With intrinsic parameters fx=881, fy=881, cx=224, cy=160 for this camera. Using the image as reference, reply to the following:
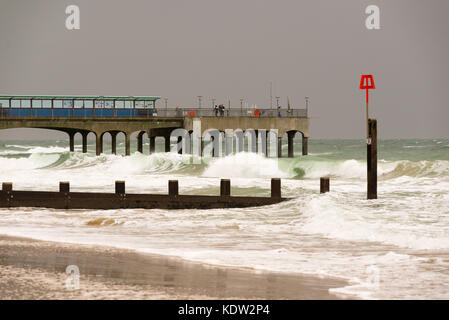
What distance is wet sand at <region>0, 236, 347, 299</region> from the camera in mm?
14430

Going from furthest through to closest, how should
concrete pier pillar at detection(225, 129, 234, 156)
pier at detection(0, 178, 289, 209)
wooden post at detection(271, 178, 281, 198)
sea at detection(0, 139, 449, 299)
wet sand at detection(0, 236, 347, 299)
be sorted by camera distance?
A: concrete pier pillar at detection(225, 129, 234, 156) < wooden post at detection(271, 178, 281, 198) < pier at detection(0, 178, 289, 209) < sea at detection(0, 139, 449, 299) < wet sand at detection(0, 236, 347, 299)

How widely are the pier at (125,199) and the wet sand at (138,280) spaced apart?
11.2 metres

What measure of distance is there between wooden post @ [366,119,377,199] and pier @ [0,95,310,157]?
39.5 meters

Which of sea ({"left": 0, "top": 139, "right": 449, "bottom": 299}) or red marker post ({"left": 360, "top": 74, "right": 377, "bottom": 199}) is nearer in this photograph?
sea ({"left": 0, "top": 139, "right": 449, "bottom": 299})

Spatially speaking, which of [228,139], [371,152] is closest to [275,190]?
[371,152]

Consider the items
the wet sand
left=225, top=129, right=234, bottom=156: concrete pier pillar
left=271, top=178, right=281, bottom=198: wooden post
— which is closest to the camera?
the wet sand

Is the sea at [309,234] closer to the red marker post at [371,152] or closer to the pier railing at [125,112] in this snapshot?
the red marker post at [371,152]

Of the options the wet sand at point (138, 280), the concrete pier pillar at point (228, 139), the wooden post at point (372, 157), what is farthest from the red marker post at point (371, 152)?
the concrete pier pillar at point (228, 139)

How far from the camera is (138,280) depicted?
15.7 meters

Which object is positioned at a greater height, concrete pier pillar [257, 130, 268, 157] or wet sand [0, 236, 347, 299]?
concrete pier pillar [257, 130, 268, 157]

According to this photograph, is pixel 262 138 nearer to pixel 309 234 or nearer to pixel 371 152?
pixel 371 152

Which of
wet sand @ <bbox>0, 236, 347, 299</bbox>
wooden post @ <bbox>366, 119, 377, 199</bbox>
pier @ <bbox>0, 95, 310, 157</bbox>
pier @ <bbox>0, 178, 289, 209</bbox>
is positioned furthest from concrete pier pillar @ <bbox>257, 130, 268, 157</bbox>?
wet sand @ <bbox>0, 236, 347, 299</bbox>

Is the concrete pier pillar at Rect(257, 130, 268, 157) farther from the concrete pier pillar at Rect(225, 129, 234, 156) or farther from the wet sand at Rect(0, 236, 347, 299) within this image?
the wet sand at Rect(0, 236, 347, 299)
